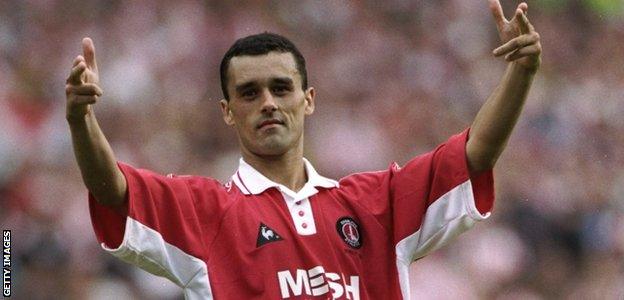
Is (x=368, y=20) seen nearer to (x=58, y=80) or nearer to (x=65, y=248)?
(x=58, y=80)

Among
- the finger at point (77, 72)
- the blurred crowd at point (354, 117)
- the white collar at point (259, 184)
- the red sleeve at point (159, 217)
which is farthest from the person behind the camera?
the blurred crowd at point (354, 117)

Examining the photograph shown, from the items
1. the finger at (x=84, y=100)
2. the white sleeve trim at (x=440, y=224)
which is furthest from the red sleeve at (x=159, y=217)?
the white sleeve trim at (x=440, y=224)

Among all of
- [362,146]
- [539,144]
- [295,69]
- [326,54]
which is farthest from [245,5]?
[295,69]

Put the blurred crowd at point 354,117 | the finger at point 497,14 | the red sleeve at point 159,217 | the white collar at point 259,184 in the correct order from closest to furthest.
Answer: the red sleeve at point 159,217, the finger at point 497,14, the white collar at point 259,184, the blurred crowd at point 354,117

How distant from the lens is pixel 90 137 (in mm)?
3998

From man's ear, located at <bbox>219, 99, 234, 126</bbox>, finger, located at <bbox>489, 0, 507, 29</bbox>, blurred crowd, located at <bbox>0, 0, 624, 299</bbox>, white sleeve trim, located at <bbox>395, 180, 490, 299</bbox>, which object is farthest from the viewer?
blurred crowd, located at <bbox>0, 0, 624, 299</bbox>

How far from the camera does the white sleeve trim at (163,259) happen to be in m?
4.18

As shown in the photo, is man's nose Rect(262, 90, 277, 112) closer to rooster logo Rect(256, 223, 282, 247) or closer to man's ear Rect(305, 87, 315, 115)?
man's ear Rect(305, 87, 315, 115)

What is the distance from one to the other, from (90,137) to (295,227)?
2.59 ft

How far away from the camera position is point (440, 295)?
8.45 meters

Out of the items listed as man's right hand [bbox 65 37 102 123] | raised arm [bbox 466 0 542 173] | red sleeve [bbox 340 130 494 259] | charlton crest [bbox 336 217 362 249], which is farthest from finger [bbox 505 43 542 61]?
man's right hand [bbox 65 37 102 123]

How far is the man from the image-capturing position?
4188mm

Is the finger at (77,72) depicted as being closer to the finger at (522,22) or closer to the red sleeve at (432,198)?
the red sleeve at (432,198)

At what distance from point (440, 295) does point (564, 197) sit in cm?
148
